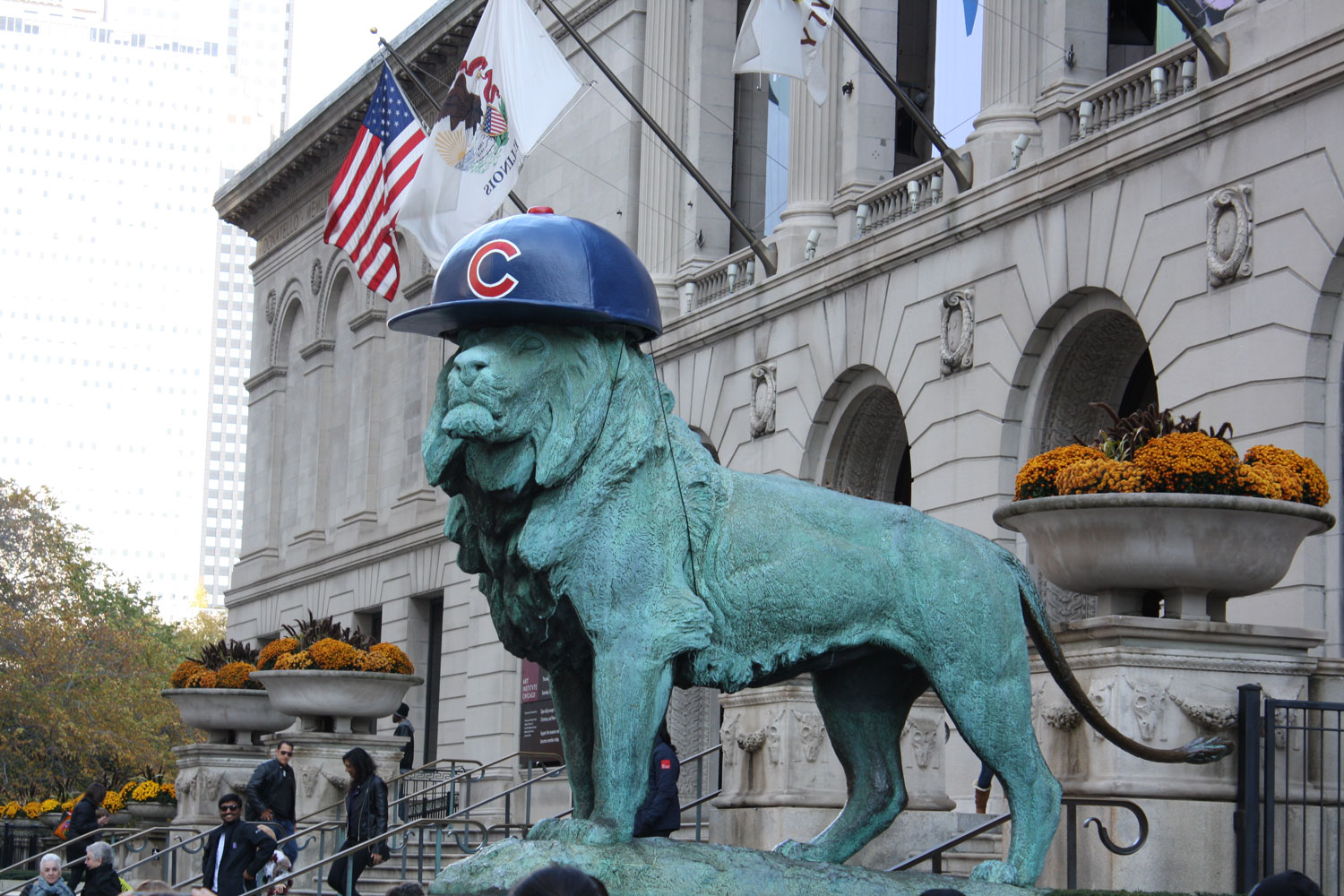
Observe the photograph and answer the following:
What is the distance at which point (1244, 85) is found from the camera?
18.2m

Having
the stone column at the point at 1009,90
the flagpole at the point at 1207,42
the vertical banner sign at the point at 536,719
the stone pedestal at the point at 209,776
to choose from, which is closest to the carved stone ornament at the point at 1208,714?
the flagpole at the point at 1207,42

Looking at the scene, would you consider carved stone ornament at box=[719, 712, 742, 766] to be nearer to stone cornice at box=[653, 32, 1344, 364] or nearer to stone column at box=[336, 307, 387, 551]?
stone cornice at box=[653, 32, 1344, 364]

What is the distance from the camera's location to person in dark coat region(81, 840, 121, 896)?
17641mm

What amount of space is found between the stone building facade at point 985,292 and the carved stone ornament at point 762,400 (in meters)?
0.10

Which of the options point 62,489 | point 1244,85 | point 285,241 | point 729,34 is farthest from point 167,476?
point 1244,85

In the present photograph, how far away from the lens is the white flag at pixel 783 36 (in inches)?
835

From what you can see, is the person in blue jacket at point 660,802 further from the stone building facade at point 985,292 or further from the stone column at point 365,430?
the stone column at point 365,430

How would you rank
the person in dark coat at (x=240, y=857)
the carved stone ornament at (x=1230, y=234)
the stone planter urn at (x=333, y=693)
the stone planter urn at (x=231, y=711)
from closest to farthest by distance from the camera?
the person in dark coat at (x=240, y=857) → the carved stone ornament at (x=1230, y=234) → the stone planter urn at (x=333, y=693) → the stone planter urn at (x=231, y=711)

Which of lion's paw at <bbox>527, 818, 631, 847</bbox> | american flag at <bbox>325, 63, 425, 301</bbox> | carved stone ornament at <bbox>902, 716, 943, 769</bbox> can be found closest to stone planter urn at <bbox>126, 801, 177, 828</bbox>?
american flag at <bbox>325, 63, 425, 301</bbox>

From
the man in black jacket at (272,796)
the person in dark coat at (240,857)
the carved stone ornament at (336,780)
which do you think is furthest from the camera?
the carved stone ornament at (336,780)

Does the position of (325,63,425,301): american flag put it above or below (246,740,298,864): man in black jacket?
above

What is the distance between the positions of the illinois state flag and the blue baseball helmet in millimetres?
16597

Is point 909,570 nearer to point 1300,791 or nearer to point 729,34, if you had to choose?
point 1300,791

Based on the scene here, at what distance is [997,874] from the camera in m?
7.05
